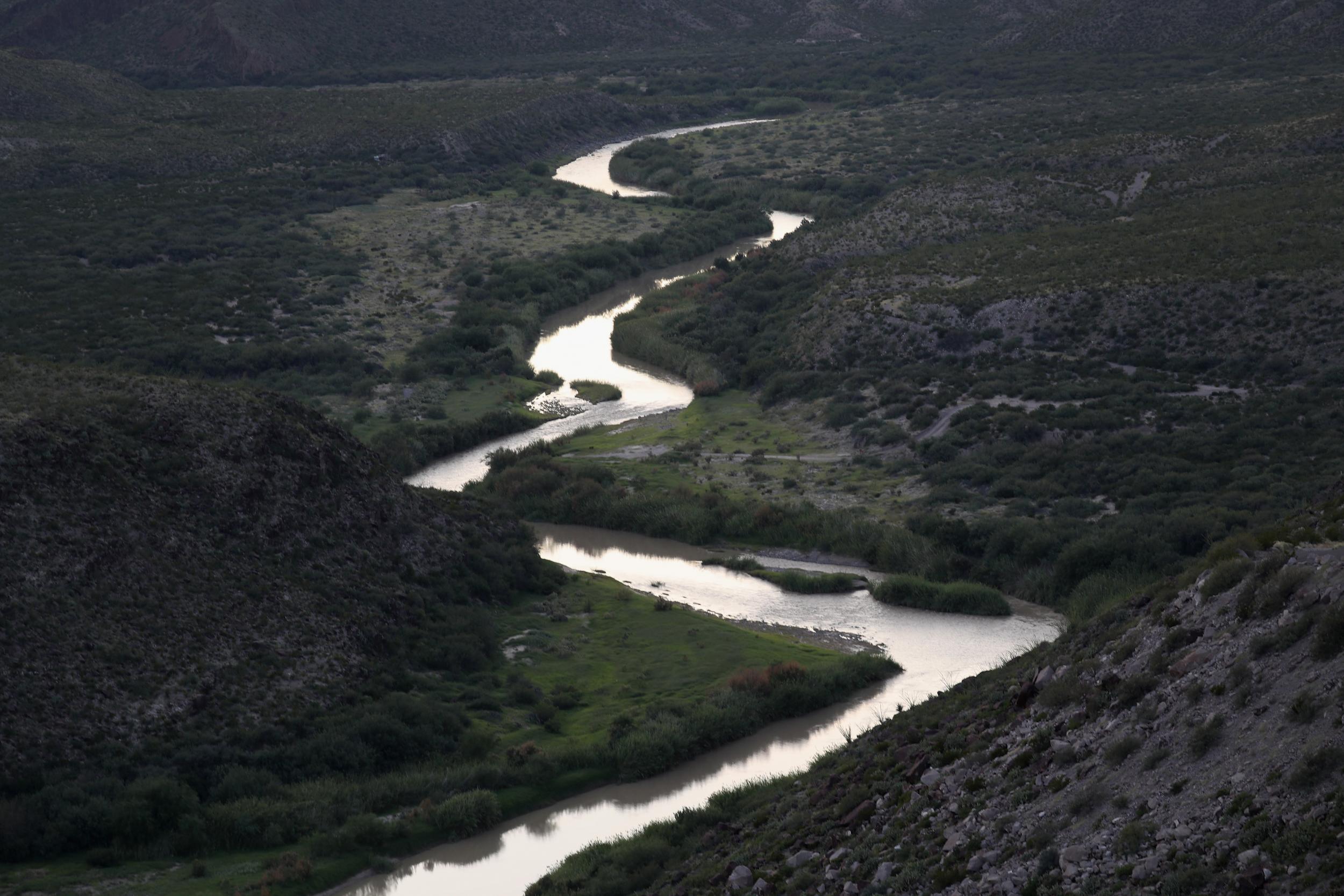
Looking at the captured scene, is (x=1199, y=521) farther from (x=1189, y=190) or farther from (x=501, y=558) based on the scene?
(x=1189, y=190)

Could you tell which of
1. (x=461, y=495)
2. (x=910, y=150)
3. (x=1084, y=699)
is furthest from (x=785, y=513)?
(x=910, y=150)

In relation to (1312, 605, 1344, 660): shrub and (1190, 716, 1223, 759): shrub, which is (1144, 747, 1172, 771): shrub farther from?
(1312, 605, 1344, 660): shrub

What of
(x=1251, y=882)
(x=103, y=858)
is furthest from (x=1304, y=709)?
(x=103, y=858)

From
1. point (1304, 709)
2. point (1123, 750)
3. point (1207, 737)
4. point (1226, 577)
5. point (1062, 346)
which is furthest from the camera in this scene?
point (1062, 346)

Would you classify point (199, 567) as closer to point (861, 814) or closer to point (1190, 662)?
point (861, 814)

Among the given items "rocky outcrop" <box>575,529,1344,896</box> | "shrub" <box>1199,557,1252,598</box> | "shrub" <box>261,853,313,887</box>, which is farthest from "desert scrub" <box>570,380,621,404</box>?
"shrub" <box>1199,557,1252,598</box>

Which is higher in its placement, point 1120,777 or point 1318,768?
point 1318,768
